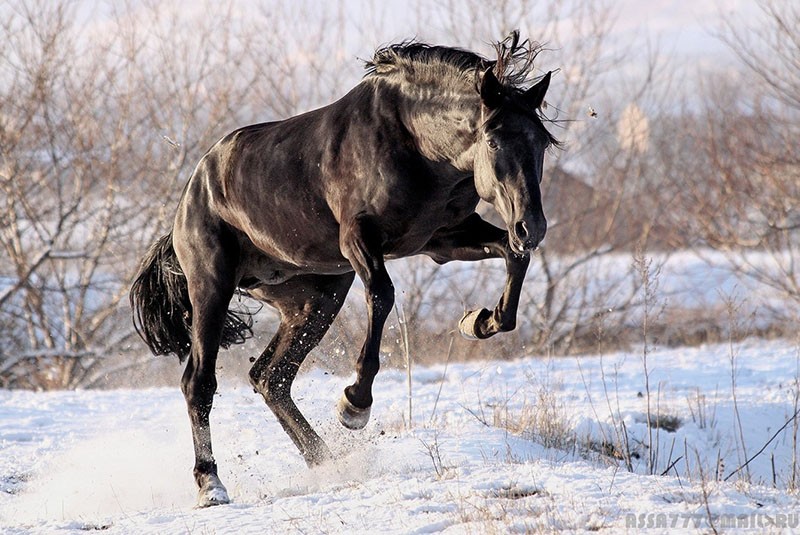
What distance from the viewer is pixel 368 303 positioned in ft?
16.2

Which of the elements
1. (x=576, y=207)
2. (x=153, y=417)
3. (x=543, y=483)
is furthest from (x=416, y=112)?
(x=576, y=207)

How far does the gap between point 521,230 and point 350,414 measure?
4.05ft

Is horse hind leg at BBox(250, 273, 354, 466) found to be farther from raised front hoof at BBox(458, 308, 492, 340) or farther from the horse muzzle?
the horse muzzle

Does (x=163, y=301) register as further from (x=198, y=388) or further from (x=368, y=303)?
(x=368, y=303)

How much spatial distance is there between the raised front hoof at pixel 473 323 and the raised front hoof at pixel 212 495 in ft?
4.85

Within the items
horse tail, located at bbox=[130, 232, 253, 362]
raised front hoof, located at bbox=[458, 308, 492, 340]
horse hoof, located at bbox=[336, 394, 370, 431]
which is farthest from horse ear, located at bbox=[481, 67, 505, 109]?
horse tail, located at bbox=[130, 232, 253, 362]

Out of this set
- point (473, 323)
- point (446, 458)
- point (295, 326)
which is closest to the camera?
point (473, 323)

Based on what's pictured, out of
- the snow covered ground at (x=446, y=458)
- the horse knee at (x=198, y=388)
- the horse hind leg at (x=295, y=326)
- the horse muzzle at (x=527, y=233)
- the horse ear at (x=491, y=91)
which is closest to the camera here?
the snow covered ground at (x=446, y=458)

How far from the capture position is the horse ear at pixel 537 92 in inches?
183

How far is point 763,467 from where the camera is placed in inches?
278

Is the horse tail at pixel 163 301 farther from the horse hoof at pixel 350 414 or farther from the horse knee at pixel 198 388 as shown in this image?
the horse hoof at pixel 350 414

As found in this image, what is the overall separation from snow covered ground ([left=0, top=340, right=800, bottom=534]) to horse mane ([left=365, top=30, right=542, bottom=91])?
71.3 inches

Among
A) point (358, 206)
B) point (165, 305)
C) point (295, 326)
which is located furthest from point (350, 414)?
point (165, 305)

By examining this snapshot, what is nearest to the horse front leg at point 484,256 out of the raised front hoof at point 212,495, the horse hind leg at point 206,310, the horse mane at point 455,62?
the horse mane at point 455,62
